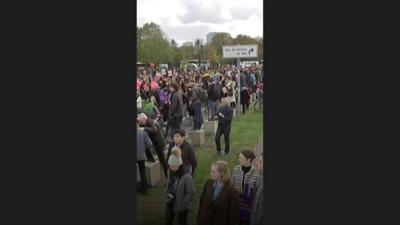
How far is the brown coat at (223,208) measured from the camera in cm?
681

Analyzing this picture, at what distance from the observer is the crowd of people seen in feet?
22.6

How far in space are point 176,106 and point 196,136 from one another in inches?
19.5

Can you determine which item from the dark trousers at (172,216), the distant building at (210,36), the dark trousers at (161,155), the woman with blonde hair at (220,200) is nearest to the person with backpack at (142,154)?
the dark trousers at (161,155)

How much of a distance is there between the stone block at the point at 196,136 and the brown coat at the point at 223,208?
78 centimetres

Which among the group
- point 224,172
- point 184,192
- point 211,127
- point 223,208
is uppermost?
point 211,127

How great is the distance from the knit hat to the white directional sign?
1252 mm

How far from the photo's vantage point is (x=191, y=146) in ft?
24.2

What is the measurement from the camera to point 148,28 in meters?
7.25

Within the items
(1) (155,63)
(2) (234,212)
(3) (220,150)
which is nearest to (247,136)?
(3) (220,150)

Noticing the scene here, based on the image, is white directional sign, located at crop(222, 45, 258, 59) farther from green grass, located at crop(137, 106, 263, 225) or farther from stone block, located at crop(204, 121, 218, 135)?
stone block, located at crop(204, 121, 218, 135)

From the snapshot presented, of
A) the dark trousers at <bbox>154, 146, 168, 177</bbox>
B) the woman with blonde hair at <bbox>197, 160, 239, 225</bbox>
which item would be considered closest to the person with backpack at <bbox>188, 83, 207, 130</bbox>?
the dark trousers at <bbox>154, 146, 168, 177</bbox>

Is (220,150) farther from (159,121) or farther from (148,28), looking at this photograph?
(148,28)

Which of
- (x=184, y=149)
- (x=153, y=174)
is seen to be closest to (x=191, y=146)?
(x=184, y=149)

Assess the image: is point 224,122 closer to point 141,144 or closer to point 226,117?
point 226,117
